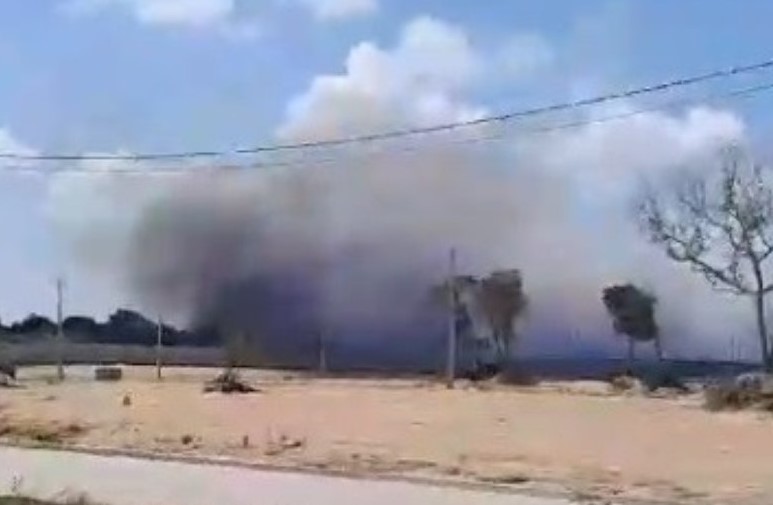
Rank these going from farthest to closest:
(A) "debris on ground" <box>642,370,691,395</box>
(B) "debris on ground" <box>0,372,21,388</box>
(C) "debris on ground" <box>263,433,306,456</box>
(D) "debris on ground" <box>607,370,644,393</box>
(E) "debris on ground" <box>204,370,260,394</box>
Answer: (B) "debris on ground" <box>0,372,21,388</box>
(D) "debris on ground" <box>607,370,644,393</box>
(A) "debris on ground" <box>642,370,691,395</box>
(E) "debris on ground" <box>204,370,260,394</box>
(C) "debris on ground" <box>263,433,306,456</box>

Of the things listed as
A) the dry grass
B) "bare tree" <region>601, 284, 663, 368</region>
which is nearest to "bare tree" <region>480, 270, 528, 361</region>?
"bare tree" <region>601, 284, 663, 368</region>

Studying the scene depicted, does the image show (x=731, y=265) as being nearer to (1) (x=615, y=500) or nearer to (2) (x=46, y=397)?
(2) (x=46, y=397)

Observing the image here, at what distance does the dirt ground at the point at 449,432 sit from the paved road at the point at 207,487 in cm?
Answer: 166

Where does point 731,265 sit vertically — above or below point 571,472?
above

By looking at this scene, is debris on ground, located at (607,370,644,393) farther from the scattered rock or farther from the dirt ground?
the dirt ground

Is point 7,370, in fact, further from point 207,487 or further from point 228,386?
point 207,487

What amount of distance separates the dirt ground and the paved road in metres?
1.66

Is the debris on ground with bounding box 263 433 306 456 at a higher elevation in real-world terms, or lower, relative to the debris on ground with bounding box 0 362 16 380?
lower

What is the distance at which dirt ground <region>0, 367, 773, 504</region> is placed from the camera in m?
21.8

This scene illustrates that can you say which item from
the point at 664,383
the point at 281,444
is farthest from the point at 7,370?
the point at 281,444

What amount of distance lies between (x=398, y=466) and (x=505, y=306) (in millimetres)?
49452

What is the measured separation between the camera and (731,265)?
4944 centimetres

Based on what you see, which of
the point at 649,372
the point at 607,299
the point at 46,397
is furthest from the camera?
the point at 607,299

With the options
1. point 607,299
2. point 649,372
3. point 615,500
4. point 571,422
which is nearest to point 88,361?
point 607,299
